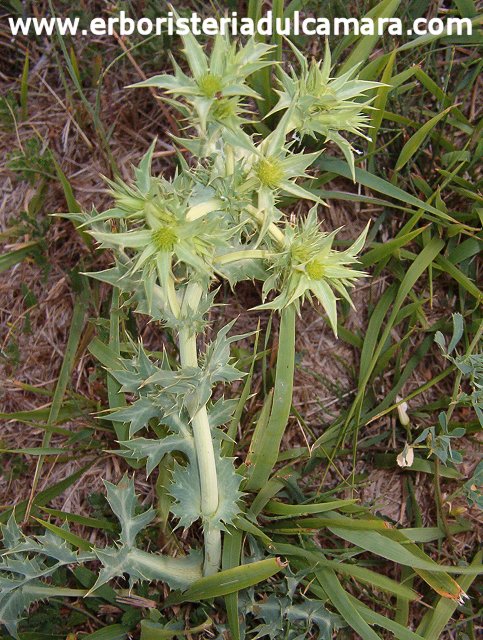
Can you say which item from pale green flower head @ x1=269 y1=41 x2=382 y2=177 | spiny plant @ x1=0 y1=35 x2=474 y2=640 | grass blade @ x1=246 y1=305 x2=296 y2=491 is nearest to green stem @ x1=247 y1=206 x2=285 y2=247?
spiny plant @ x1=0 y1=35 x2=474 y2=640

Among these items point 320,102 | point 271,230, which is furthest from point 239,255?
point 320,102

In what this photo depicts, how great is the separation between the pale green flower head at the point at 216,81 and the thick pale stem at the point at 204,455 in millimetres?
513

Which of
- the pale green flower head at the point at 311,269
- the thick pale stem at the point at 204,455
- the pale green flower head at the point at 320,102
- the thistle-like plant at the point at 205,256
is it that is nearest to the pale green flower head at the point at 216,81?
the thistle-like plant at the point at 205,256

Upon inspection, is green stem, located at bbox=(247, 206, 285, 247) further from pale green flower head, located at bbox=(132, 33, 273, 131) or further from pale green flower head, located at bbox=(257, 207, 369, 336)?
pale green flower head, located at bbox=(132, 33, 273, 131)

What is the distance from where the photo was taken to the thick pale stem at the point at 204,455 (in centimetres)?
184

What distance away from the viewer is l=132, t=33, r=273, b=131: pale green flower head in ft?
4.58

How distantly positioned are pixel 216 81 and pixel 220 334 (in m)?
0.76

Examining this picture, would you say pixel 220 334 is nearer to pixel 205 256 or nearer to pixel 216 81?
pixel 205 256

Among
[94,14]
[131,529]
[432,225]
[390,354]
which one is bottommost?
[131,529]

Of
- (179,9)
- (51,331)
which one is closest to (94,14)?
(179,9)

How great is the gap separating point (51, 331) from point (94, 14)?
145cm

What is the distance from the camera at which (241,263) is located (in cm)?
190

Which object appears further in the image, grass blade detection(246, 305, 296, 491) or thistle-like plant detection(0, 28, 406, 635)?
grass blade detection(246, 305, 296, 491)

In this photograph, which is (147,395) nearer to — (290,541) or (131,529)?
(131,529)
